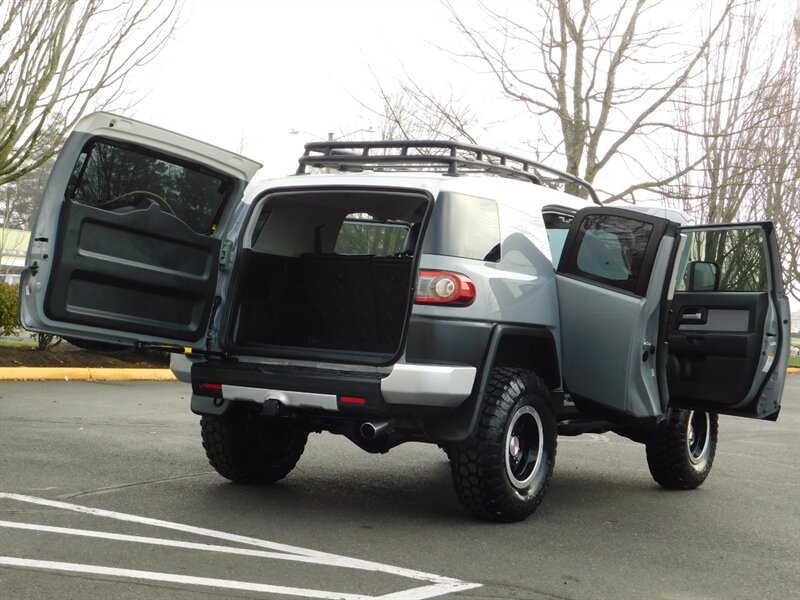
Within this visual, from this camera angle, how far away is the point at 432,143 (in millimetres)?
6395

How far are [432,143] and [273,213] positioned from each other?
1244 mm

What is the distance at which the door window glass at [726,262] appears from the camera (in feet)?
24.9

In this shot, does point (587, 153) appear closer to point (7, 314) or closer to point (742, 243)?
point (7, 314)

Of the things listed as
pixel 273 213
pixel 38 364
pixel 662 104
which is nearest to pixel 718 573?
pixel 273 213

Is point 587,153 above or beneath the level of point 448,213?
above

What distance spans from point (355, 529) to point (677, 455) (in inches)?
117

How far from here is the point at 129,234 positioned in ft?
20.0

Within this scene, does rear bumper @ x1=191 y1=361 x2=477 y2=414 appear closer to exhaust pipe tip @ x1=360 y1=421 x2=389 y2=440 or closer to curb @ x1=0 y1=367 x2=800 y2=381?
exhaust pipe tip @ x1=360 y1=421 x2=389 y2=440

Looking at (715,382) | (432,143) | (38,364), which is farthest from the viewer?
(38,364)

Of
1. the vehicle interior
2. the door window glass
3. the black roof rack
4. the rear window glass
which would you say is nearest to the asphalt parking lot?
the vehicle interior

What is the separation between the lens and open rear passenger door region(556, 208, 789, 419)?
6.83m

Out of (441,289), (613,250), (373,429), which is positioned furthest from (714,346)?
(373,429)

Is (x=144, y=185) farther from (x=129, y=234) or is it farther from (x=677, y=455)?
(x=677, y=455)

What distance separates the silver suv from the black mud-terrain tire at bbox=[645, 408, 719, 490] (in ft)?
0.08
